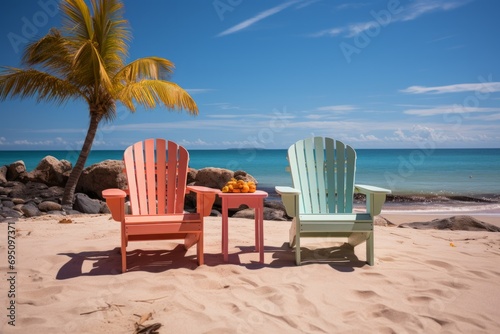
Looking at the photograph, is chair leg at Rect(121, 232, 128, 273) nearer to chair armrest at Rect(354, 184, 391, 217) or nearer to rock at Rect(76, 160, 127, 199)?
chair armrest at Rect(354, 184, 391, 217)

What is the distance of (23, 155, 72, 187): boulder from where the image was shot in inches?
514

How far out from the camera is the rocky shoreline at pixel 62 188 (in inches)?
299

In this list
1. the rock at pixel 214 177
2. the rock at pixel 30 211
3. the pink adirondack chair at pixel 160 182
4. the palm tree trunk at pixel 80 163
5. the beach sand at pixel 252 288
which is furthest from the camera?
the rock at pixel 214 177

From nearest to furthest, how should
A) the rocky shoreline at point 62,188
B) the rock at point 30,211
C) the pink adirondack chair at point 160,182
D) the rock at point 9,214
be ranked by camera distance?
the pink adirondack chair at point 160,182 < the rock at point 9,214 < the rock at point 30,211 < the rocky shoreline at point 62,188

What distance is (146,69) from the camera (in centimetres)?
844

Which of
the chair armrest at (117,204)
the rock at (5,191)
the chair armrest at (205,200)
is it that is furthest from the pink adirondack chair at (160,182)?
the rock at (5,191)

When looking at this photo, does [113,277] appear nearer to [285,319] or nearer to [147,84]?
[285,319]

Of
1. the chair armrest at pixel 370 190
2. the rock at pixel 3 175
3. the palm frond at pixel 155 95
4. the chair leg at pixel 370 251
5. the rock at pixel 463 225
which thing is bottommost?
the rock at pixel 463 225

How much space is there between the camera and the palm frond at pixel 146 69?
27.2 feet

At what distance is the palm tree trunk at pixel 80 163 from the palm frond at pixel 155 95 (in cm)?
70

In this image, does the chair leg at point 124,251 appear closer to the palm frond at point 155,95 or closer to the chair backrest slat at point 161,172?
the chair backrest slat at point 161,172

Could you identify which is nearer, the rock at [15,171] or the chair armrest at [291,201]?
the chair armrest at [291,201]

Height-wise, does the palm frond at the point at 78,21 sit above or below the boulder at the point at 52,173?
above

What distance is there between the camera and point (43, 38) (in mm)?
7750
